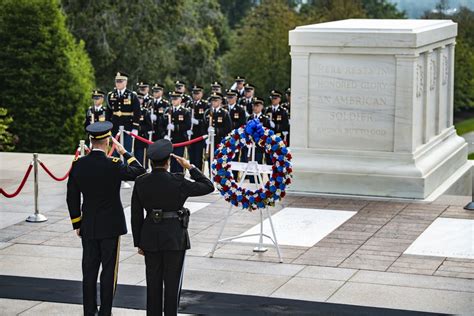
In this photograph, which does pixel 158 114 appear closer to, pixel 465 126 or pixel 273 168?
pixel 273 168

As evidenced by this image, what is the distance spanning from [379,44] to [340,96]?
888mm

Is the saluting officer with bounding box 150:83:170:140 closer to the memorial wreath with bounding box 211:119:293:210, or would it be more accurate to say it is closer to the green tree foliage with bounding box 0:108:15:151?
the green tree foliage with bounding box 0:108:15:151

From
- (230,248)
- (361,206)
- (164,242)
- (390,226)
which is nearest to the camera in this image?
(164,242)

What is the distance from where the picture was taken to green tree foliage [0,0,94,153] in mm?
29281

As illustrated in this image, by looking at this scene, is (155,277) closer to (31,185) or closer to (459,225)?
(459,225)

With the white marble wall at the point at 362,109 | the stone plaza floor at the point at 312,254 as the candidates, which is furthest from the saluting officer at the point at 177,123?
the white marble wall at the point at 362,109

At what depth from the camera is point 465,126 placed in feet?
166

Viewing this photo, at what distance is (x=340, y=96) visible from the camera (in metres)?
15.8

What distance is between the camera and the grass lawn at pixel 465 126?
1912 inches

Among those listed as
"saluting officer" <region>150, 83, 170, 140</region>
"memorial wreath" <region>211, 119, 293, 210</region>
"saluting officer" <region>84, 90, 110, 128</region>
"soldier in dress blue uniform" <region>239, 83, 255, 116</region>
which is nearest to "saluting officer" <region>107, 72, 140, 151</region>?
"saluting officer" <region>84, 90, 110, 128</region>

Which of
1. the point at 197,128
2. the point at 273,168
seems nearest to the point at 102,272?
the point at 273,168

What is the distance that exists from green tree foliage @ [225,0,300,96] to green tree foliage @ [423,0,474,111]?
6.78 m

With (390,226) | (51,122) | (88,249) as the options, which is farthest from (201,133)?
(51,122)

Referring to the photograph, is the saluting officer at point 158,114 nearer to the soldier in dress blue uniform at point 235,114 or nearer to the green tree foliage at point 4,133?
the soldier in dress blue uniform at point 235,114
